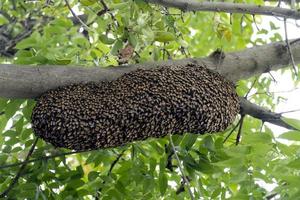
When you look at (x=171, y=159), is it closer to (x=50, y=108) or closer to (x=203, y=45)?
(x=50, y=108)

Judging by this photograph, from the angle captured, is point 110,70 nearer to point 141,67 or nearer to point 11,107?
point 141,67

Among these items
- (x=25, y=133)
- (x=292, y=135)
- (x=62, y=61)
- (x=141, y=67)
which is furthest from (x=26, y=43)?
(x=292, y=135)

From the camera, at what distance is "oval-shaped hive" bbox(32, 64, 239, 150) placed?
2.45 meters

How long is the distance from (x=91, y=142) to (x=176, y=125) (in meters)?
0.45

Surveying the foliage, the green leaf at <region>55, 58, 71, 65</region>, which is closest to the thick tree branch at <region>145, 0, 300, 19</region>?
the foliage

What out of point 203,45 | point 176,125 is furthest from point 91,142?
point 203,45

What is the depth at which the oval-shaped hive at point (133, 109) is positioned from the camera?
2445 millimetres

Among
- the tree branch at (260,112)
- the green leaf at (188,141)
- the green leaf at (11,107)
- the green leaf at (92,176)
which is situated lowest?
the green leaf at (92,176)

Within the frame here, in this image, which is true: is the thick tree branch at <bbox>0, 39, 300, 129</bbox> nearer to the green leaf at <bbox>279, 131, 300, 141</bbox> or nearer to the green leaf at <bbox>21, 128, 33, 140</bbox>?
the green leaf at <bbox>279, 131, 300, 141</bbox>

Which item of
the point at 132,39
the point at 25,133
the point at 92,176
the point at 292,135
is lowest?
the point at 92,176

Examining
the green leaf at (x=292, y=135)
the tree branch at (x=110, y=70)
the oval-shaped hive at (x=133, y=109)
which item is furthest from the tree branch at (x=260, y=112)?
the green leaf at (x=292, y=135)

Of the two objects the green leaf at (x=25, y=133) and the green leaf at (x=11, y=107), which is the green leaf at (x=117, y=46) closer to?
the green leaf at (x=11, y=107)

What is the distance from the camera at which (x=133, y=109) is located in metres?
2.50

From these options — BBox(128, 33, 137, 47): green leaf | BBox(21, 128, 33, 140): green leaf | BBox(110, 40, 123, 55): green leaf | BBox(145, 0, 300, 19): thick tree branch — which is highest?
BBox(145, 0, 300, 19): thick tree branch
